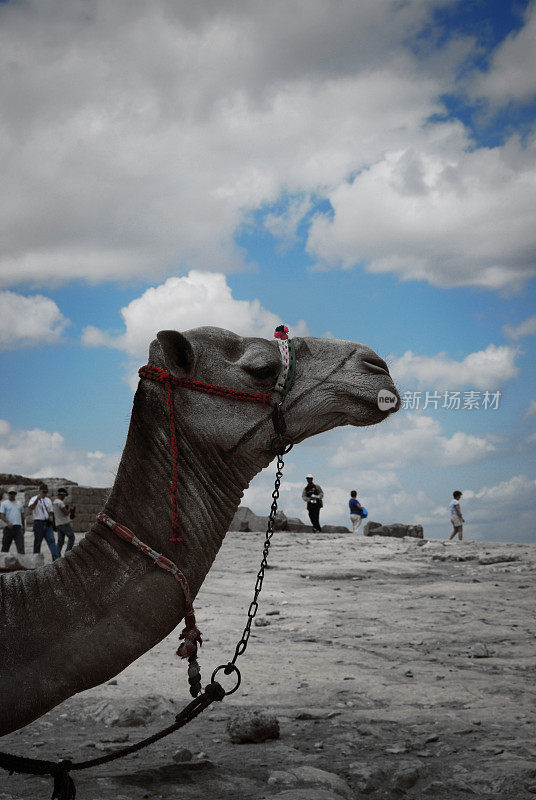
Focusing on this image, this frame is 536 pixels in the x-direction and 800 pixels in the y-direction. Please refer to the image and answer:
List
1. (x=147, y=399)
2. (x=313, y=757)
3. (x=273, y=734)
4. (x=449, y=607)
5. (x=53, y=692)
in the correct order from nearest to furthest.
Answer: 1. (x=53, y=692)
2. (x=147, y=399)
3. (x=313, y=757)
4. (x=273, y=734)
5. (x=449, y=607)

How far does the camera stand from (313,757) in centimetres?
535

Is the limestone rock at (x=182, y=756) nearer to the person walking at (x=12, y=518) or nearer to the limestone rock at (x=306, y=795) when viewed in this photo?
the limestone rock at (x=306, y=795)

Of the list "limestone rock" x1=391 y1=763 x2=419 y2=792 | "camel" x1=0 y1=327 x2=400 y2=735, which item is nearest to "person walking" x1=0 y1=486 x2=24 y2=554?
"limestone rock" x1=391 y1=763 x2=419 y2=792

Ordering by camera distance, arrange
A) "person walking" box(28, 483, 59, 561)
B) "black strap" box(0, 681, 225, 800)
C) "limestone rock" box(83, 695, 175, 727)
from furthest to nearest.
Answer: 1. "person walking" box(28, 483, 59, 561)
2. "limestone rock" box(83, 695, 175, 727)
3. "black strap" box(0, 681, 225, 800)

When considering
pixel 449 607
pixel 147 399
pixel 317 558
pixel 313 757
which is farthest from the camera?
pixel 317 558

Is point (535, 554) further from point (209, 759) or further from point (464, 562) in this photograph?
point (209, 759)

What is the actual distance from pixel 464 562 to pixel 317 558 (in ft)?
10.6

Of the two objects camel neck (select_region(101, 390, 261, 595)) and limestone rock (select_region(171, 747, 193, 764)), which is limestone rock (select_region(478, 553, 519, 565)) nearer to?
limestone rock (select_region(171, 747, 193, 764))

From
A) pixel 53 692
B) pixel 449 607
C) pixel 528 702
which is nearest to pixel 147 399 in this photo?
pixel 53 692

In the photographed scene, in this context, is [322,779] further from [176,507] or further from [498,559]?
[498,559]

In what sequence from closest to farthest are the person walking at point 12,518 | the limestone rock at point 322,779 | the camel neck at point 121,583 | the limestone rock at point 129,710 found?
the camel neck at point 121,583, the limestone rock at point 322,779, the limestone rock at point 129,710, the person walking at point 12,518

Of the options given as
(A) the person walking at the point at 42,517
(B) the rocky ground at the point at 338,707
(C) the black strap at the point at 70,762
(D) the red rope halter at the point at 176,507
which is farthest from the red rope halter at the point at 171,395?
(A) the person walking at the point at 42,517

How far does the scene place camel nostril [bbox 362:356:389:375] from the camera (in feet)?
11.8

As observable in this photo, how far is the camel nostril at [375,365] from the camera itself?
360cm
